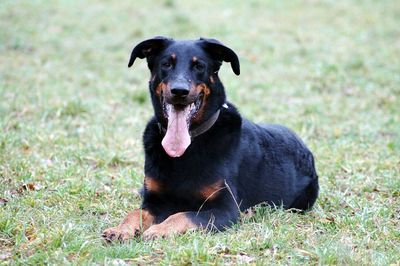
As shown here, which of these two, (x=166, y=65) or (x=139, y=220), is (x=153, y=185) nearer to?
Result: (x=139, y=220)

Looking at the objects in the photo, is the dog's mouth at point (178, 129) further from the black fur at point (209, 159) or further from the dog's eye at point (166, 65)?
the dog's eye at point (166, 65)

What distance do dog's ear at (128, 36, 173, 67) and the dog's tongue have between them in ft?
1.99

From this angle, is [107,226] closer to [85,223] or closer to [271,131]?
[85,223]

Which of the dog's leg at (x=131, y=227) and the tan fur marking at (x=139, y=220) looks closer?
the dog's leg at (x=131, y=227)

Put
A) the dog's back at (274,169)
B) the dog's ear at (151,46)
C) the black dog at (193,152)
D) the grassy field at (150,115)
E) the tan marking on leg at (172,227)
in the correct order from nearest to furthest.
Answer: the grassy field at (150,115), the tan marking on leg at (172,227), the black dog at (193,152), the dog's ear at (151,46), the dog's back at (274,169)

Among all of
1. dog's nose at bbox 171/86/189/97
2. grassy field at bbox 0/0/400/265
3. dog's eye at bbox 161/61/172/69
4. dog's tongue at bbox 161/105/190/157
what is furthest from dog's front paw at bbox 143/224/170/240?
dog's eye at bbox 161/61/172/69

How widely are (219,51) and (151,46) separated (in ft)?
1.93

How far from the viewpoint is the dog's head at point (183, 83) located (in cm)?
530

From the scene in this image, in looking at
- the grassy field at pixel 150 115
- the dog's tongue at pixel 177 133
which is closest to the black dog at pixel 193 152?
the dog's tongue at pixel 177 133

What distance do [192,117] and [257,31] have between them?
35.2 ft

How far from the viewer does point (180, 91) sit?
5.10 metres

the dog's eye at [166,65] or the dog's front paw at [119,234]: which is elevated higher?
the dog's eye at [166,65]

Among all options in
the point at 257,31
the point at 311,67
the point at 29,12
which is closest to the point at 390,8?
the point at 257,31

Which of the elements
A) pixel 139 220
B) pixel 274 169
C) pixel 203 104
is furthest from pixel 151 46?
pixel 274 169
